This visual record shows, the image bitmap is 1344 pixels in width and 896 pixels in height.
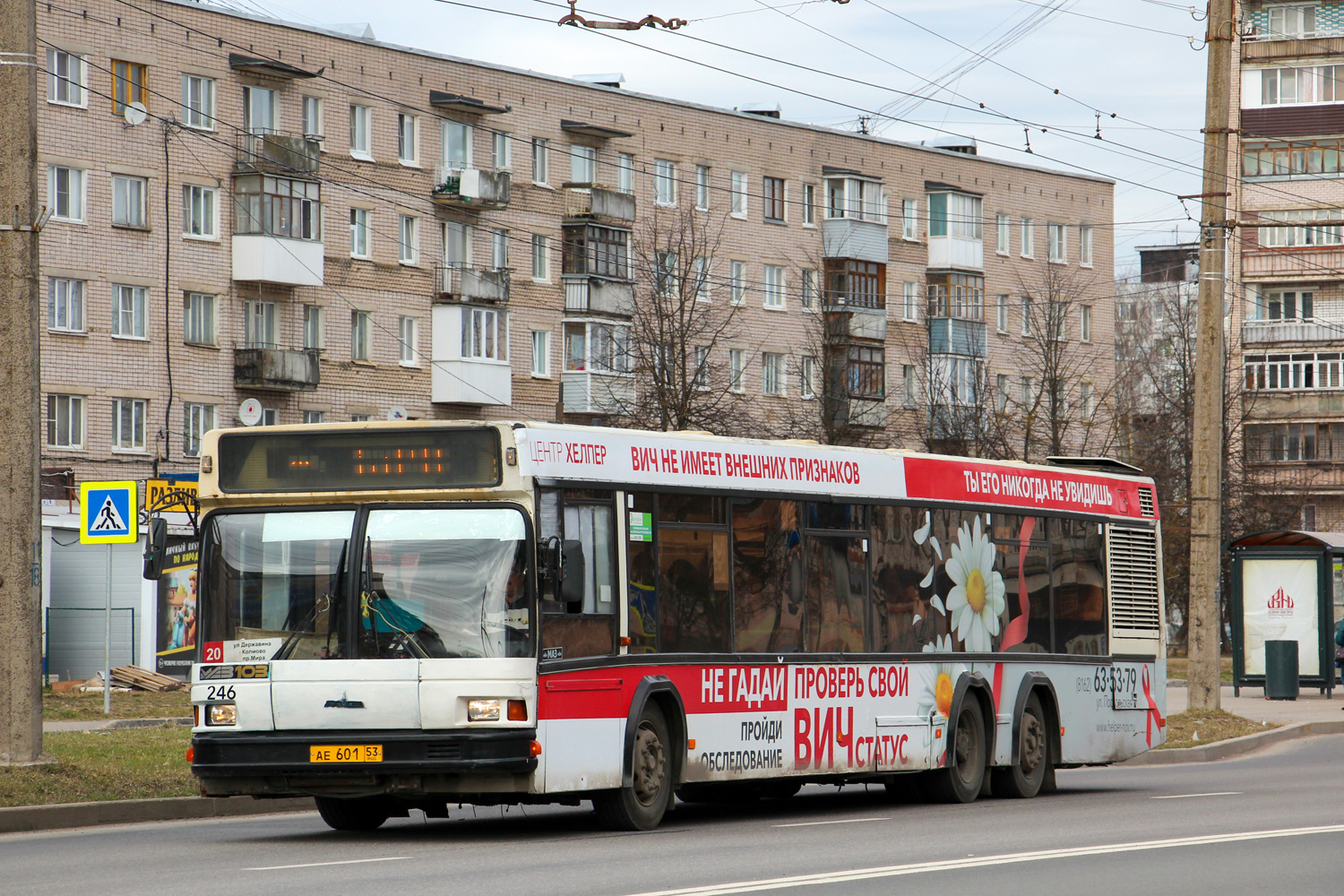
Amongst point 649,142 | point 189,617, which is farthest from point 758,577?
point 649,142

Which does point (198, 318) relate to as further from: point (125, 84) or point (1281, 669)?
point (1281, 669)

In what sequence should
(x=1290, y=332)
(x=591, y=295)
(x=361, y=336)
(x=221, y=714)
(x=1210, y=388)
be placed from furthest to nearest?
(x=1290, y=332), (x=591, y=295), (x=361, y=336), (x=1210, y=388), (x=221, y=714)

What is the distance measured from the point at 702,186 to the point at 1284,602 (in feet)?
101

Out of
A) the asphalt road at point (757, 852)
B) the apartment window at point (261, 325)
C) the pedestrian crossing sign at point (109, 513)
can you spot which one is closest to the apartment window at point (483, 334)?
the apartment window at point (261, 325)

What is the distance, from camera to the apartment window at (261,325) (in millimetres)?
51688

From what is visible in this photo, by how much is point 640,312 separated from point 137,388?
1321cm

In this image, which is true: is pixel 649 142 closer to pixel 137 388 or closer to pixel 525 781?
pixel 137 388

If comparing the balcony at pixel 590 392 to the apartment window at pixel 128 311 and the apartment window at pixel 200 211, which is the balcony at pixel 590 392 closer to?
the apartment window at pixel 200 211

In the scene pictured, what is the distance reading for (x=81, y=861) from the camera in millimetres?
12602

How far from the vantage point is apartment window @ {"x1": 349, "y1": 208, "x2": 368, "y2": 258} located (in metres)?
54.4

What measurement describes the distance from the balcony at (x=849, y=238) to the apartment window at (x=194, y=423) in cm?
2364

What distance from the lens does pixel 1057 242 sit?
7700cm

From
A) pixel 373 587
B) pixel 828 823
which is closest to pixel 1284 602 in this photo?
pixel 828 823

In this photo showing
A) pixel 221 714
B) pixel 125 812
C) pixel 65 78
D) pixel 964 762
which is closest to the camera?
pixel 221 714
